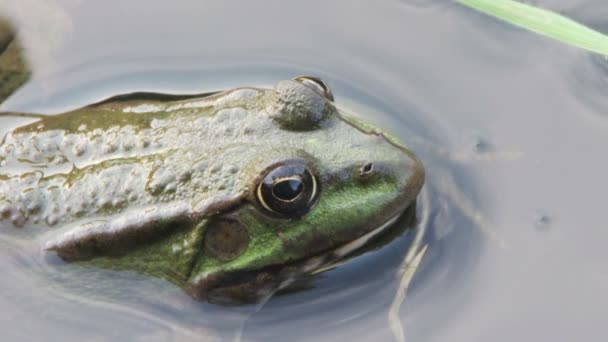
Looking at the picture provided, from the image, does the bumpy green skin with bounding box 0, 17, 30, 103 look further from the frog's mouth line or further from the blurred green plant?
the blurred green plant

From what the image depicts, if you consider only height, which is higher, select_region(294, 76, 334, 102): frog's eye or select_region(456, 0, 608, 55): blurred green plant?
select_region(294, 76, 334, 102): frog's eye

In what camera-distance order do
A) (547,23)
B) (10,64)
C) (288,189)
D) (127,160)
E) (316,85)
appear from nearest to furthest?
(288,189)
(127,160)
(316,85)
(547,23)
(10,64)

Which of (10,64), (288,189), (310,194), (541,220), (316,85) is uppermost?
(10,64)

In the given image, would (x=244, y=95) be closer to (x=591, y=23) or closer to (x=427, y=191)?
(x=427, y=191)

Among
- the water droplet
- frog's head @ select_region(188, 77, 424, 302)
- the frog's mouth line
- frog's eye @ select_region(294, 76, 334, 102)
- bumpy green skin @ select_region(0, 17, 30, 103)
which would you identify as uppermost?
bumpy green skin @ select_region(0, 17, 30, 103)

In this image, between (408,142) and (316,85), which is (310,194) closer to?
(316,85)

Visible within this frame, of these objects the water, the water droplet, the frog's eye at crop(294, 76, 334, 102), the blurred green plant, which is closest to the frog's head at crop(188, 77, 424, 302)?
the frog's eye at crop(294, 76, 334, 102)

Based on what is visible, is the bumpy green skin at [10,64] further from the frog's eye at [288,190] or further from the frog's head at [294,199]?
the frog's eye at [288,190]

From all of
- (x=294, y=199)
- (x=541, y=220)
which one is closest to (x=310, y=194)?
(x=294, y=199)
